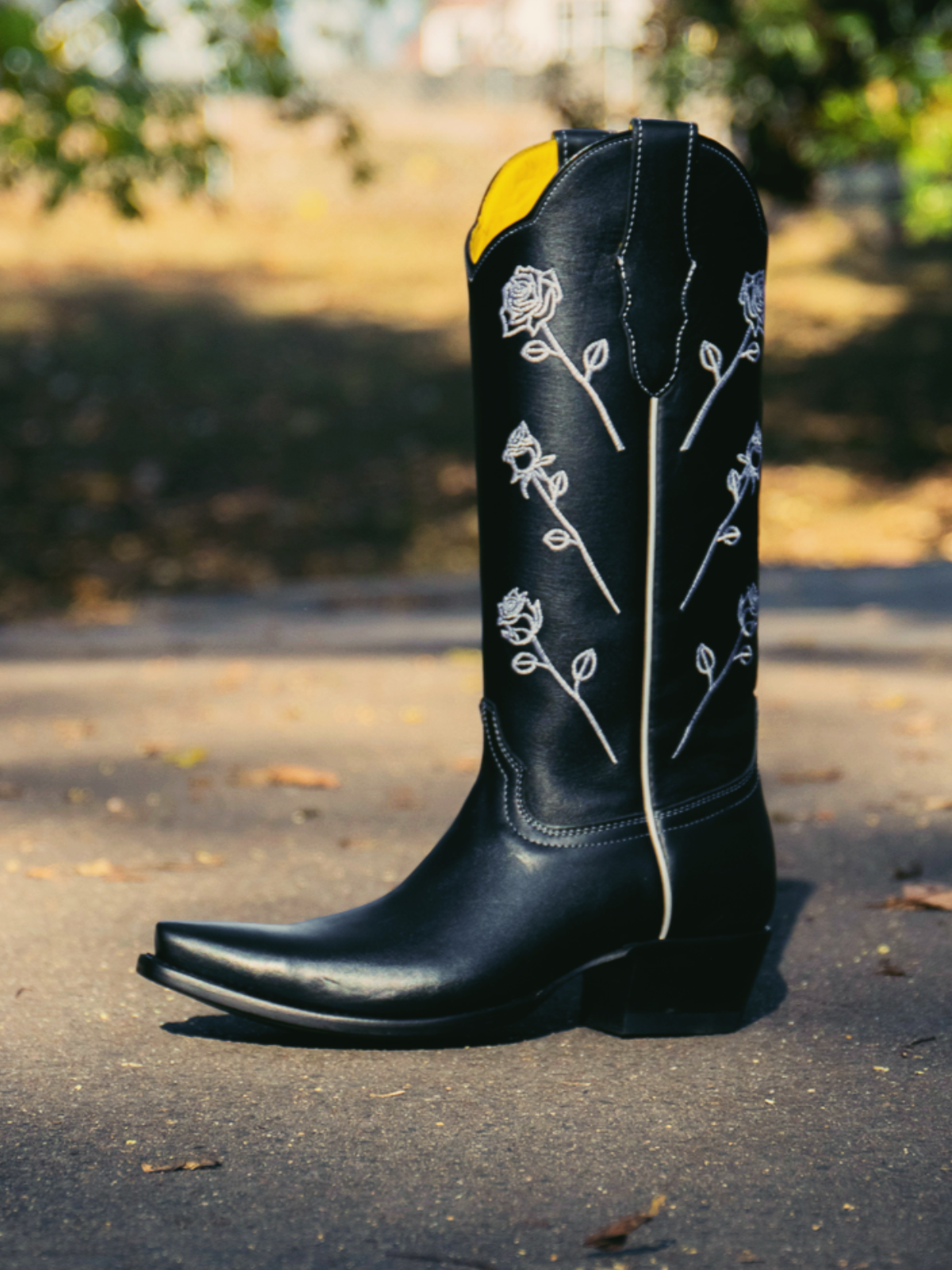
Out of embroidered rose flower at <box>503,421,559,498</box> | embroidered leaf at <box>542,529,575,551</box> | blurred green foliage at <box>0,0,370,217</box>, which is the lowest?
embroidered leaf at <box>542,529,575,551</box>

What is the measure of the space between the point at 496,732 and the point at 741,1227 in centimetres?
65

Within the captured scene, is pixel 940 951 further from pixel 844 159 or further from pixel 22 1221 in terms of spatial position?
pixel 844 159

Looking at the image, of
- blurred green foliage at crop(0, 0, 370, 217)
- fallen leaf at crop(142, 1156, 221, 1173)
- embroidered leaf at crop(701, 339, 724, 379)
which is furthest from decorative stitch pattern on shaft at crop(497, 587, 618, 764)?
blurred green foliage at crop(0, 0, 370, 217)

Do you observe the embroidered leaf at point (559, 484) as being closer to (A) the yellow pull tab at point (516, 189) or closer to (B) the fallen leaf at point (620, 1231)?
(A) the yellow pull tab at point (516, 189)

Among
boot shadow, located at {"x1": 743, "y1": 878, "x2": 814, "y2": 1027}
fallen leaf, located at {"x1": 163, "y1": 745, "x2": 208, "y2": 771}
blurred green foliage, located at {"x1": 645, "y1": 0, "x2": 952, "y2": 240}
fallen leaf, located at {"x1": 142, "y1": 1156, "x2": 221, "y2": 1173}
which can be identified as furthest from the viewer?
blurred green foliage, located at {"x1": 645, "y1": 0, "x2": 952, "y2": 240}

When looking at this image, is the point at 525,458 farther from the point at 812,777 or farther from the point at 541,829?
the point at 812,777

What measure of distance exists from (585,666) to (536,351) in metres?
0.37

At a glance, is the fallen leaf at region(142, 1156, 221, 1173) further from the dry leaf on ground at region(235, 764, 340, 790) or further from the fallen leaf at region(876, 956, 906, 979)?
the dry leaf on ground at region(235, 764, 340, 790)

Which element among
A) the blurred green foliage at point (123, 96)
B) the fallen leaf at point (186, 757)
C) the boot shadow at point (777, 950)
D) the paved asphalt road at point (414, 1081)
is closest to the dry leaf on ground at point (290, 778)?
the paved asphalt road at point (414, 1081)

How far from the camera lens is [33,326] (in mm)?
11344

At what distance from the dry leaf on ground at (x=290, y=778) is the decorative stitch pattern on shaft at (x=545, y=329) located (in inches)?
62.1

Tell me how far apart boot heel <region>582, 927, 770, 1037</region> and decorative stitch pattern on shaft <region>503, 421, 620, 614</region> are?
0.40m

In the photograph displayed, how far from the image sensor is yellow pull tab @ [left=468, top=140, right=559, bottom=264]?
5.18ft

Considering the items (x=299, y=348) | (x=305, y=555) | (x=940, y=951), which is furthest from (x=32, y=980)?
(x=299, y=348)
